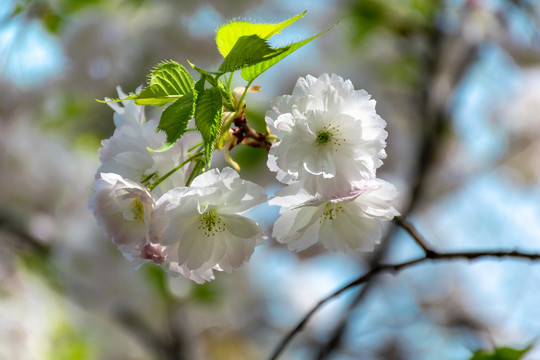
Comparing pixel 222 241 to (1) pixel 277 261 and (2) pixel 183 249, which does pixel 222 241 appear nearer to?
(2) pixel 183 249

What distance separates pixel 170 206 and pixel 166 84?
0.09m

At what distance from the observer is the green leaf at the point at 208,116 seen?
0.38 metres

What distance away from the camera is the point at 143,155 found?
1.45ft

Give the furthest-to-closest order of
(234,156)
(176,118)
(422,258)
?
(234,156), (422,258), (176,118)

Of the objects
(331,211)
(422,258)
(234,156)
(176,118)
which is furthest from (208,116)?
(234,156)

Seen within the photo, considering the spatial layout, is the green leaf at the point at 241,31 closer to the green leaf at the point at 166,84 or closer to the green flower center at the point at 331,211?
the green leaf at the point at 166,84

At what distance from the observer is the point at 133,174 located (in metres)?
0.45

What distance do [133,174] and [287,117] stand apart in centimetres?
14

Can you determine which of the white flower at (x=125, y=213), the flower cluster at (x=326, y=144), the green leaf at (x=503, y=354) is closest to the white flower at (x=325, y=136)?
the flower cluster at (x=326, y=144)

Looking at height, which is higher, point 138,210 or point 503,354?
point 138,210

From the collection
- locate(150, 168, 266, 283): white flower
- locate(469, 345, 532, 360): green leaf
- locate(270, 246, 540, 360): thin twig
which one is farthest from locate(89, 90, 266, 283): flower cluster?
locate(469, 345, 532, 360): green leaf

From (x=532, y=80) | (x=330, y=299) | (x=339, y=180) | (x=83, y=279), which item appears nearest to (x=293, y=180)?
(x=339, y=180)

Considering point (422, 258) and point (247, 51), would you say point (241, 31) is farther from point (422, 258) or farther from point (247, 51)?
point (422, 258)

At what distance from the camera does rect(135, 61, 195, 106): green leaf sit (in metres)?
0.39
